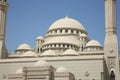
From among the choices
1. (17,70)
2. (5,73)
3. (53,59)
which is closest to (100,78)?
(53,59)

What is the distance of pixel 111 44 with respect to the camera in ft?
125

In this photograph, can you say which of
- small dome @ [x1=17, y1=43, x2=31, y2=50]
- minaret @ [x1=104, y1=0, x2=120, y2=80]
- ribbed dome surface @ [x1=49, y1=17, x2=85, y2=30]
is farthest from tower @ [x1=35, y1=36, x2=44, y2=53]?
minaret @ [x1=104, y1=0, x2=120, y2=80]

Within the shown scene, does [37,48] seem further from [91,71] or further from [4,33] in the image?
[91,71]

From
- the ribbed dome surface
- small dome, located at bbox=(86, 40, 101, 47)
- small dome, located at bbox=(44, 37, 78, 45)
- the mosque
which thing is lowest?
the mosque

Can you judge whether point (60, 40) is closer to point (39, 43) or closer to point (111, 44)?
point (39, 43)

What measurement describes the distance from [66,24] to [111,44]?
52.9 feet

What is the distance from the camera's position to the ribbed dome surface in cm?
5288

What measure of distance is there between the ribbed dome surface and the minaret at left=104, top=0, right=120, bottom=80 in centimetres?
1367

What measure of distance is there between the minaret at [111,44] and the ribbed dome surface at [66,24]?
13675 mm

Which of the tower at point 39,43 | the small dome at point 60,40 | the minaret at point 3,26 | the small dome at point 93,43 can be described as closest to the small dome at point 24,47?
the tower at point 39,43

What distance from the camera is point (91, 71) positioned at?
36.7 metres

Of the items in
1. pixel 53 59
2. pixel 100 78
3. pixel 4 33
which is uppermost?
pixel 4 33

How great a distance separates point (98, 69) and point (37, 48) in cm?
1682

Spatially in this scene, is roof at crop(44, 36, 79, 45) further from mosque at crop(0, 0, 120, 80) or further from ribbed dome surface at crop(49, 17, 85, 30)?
ribbed dome surface at crop(49, 17, 85, 30)
